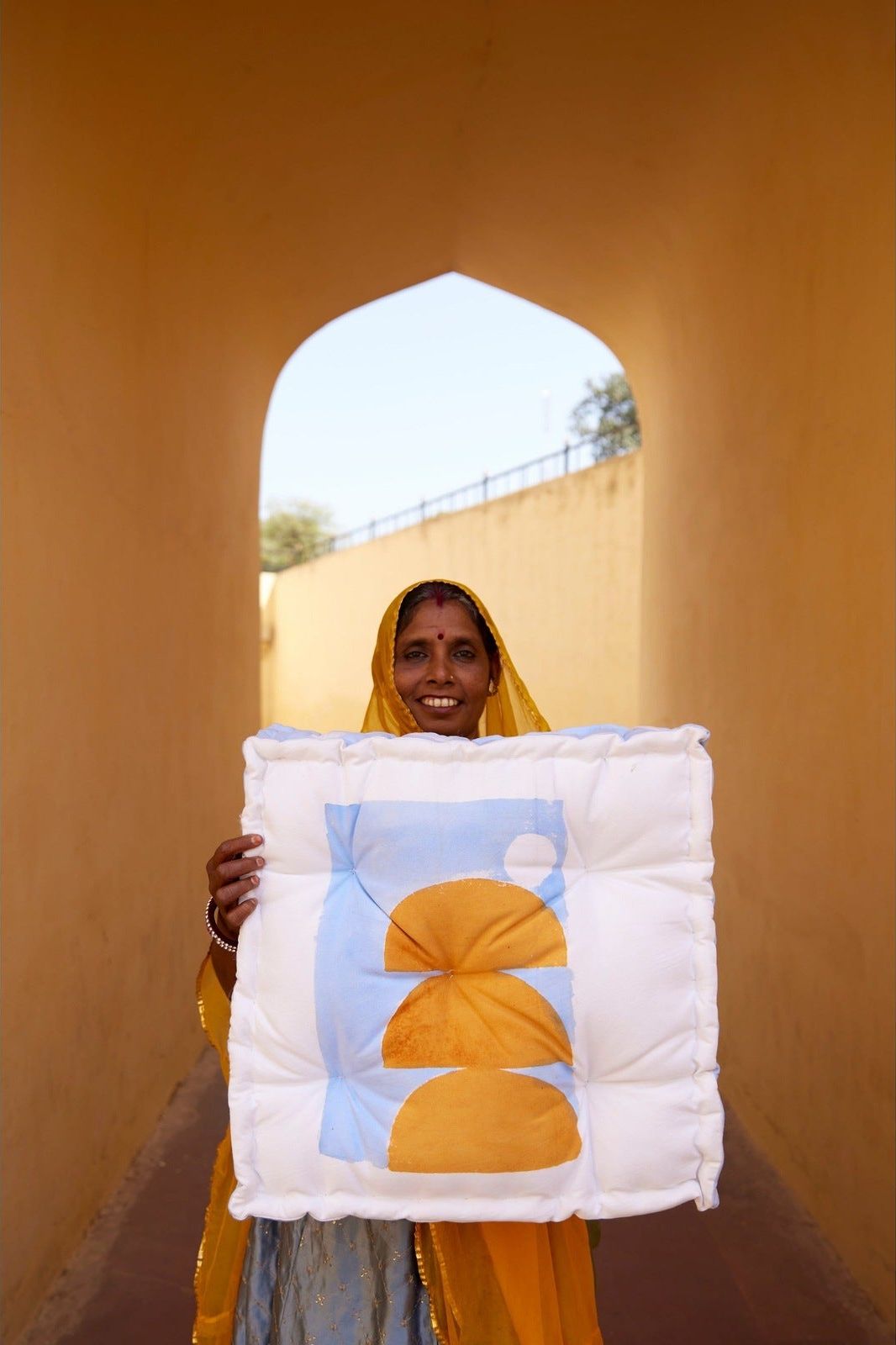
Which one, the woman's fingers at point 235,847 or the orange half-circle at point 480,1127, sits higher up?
the woman's fingers at point 235,847

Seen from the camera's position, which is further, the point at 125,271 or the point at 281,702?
the point at 281,702

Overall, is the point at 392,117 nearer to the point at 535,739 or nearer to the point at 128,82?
the point at 128,82

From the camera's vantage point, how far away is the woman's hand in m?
1.43

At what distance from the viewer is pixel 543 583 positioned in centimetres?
1020

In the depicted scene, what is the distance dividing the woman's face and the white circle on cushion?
1.50 ft

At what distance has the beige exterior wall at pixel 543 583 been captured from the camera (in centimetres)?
892

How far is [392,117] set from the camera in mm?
3805

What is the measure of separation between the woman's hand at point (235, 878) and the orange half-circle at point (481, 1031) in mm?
260

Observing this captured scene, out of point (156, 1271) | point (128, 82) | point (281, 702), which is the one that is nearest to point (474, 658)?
point (156, 1271)

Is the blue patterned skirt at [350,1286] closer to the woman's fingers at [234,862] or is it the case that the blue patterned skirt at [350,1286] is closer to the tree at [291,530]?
the woman's fingers at [234,862]

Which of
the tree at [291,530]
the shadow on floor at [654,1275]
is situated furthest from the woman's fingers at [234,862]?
the tree at [291,530]

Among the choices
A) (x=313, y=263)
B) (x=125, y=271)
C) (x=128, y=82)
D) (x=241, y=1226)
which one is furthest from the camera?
(x=313, y=263)

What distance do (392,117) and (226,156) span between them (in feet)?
2.12

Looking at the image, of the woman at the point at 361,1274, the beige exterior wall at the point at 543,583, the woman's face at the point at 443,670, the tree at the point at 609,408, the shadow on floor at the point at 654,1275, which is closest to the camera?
the woman at the point at 361,1274
